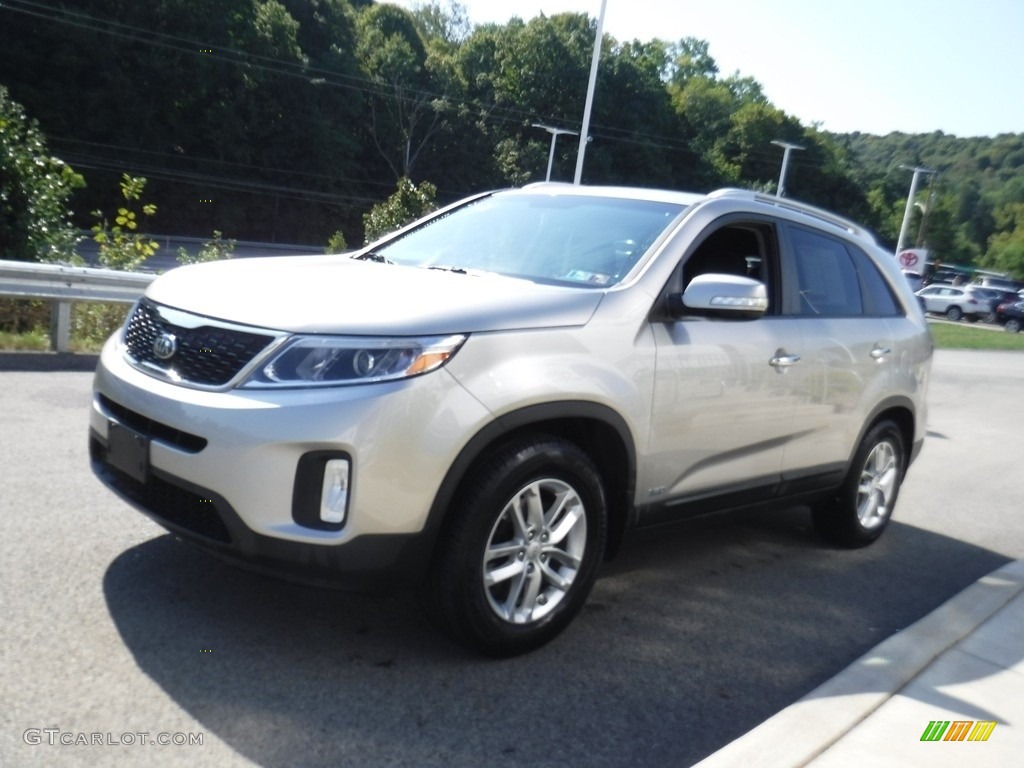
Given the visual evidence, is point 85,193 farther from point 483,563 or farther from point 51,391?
point 483,563

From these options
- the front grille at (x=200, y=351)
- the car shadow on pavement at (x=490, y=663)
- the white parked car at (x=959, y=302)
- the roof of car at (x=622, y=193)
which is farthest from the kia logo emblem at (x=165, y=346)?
the white parked car at (x=959, y=302)

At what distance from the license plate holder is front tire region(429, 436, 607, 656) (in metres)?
1.05

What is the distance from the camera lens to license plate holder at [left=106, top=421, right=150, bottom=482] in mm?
3578

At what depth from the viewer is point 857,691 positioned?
375 cm

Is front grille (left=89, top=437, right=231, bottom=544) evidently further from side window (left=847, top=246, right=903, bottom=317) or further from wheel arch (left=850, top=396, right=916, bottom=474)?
side window (left=847, top=246, right=903, bottom=317)

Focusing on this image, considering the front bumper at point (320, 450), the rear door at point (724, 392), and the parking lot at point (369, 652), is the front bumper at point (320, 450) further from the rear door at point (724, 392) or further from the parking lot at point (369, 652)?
the rear door at point (724, 392)

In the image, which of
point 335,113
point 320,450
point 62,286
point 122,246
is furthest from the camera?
point 335,113

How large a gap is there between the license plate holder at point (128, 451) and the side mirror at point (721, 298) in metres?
2.09

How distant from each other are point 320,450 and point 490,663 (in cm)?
109

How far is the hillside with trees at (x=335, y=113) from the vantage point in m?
51.0

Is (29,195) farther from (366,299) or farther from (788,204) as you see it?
(366,299)

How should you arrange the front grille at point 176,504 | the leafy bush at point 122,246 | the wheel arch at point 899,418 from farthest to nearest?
1. the leafy bush at point 122,246
2. the wheel arch at point 899,418
3. the front grille at point 176,504

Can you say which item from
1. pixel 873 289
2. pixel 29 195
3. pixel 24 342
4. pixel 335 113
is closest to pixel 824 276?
pixel 873 289

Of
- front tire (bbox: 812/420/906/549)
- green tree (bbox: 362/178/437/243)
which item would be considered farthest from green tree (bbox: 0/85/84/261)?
green tree (bbox: 362/178/437/243)
